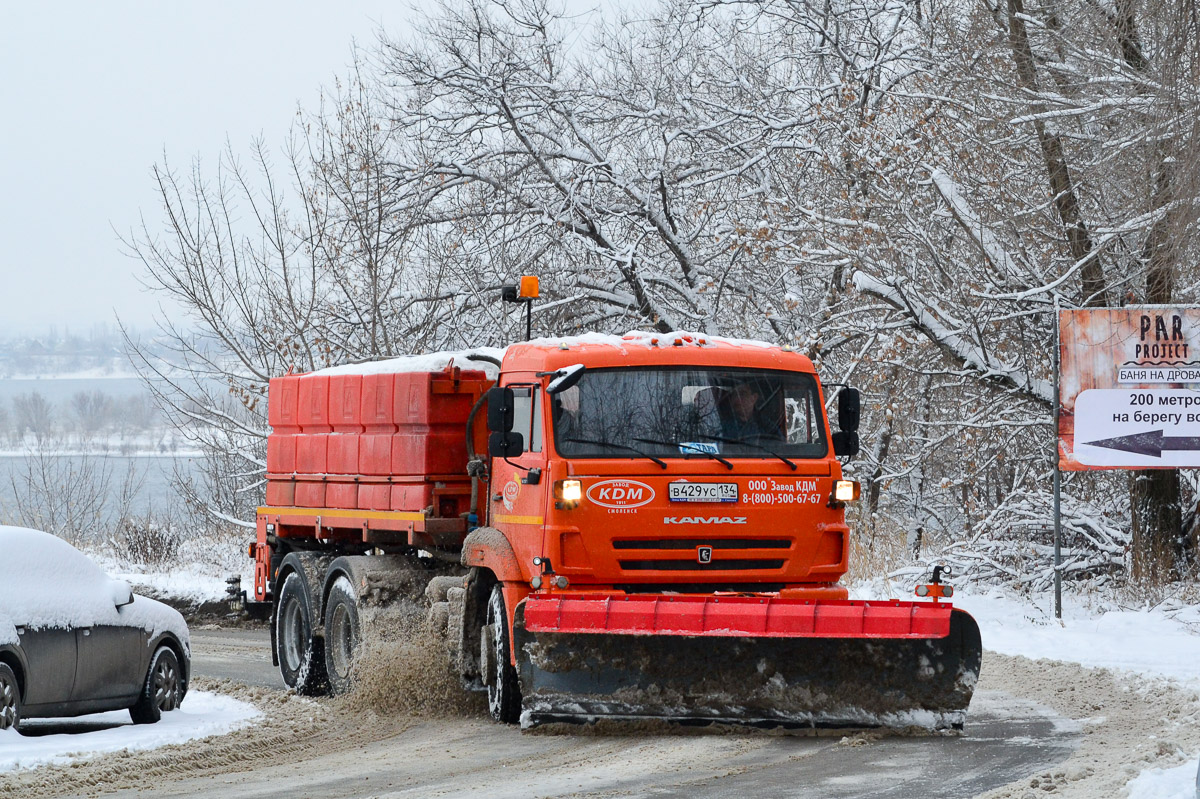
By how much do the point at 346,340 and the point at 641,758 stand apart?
1483 cm

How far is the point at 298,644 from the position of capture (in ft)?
45.5

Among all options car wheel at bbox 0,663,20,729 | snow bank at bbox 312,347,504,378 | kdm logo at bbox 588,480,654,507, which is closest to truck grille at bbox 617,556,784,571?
kdm logo at bbox 588,480,654,507

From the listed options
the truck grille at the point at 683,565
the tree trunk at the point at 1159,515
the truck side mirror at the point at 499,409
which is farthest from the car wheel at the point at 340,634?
the tree trunk at the point at 1159,515

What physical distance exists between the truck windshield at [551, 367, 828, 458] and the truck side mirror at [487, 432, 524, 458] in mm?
395

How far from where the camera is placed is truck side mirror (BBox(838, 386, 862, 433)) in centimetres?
1057

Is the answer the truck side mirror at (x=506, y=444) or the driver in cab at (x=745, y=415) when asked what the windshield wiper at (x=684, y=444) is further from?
the truck side mirror at (x=506, y=444)

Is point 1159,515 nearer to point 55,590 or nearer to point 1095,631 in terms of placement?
point 1095,631

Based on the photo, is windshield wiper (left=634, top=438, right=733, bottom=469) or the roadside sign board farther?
the roadside sign board

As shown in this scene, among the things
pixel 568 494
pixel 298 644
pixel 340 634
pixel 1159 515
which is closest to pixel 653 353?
pixel 568 494

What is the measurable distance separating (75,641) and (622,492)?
4101mm

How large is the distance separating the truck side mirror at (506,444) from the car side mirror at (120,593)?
10.6 feet

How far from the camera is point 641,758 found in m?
8.55

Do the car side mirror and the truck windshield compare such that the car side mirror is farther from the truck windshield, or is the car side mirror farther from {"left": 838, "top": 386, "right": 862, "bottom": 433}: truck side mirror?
{"left": 838, "top": 386, "right": 862, "bottom": 433}: truck side mirror

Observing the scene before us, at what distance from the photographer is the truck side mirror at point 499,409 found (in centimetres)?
1012
